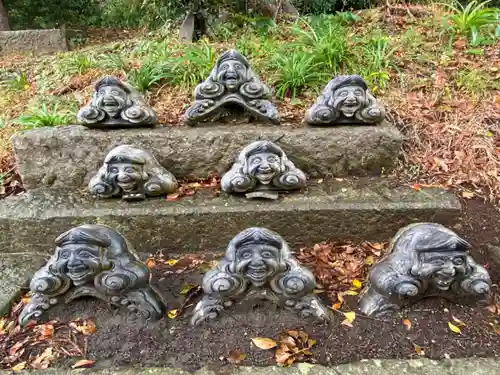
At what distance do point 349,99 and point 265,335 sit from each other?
5.74 ft

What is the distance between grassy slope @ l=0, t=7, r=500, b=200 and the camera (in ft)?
10.7

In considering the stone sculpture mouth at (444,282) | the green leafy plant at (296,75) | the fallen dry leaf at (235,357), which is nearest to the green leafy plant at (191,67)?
the green leafy plant at (296,75)

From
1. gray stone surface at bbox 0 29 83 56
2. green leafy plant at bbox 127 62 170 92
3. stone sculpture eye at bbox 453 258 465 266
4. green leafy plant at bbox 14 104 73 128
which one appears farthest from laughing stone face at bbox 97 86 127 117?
gray stone surface at bbox 0 29 83 56

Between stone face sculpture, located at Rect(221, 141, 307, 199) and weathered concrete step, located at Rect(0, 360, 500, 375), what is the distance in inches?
46.3

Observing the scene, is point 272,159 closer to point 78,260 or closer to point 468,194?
point 78,260

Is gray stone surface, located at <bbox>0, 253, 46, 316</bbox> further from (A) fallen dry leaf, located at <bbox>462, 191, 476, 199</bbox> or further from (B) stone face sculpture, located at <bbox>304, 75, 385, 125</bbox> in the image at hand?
(A) fallen dry leaf, located at <bbox>462, 191, 476, 199</bbox>

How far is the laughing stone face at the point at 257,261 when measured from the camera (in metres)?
2.01

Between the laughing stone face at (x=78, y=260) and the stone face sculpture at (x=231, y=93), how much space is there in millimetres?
1442

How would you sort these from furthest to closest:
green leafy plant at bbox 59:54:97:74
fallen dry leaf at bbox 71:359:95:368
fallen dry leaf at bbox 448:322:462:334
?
green leafy plant at bbox 59:54:97:74
fallen dry leaf at bbox 448:322:462:334
fallen dry leaf at bbox 71:359:95:368

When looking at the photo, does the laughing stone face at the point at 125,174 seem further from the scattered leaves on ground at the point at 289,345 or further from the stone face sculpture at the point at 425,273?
the stone face sculpture at the point at 425,273

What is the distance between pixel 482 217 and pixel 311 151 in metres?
1.24

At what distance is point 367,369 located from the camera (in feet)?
6.10

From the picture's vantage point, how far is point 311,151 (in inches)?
121

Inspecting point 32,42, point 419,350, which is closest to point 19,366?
point 419,350
